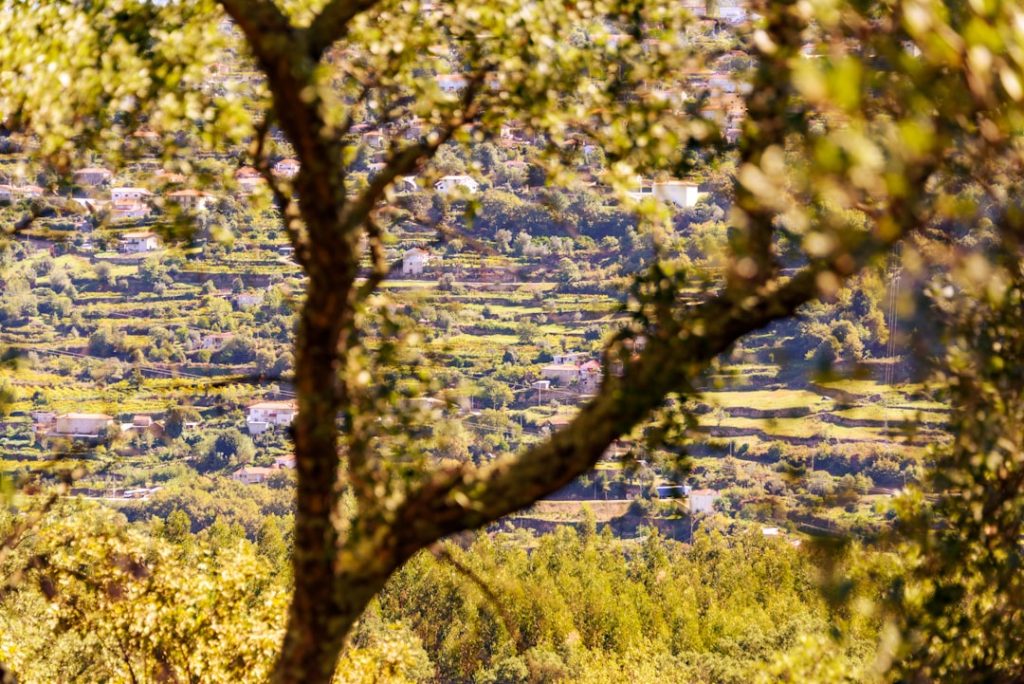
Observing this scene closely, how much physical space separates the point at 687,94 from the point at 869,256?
1631 millimetres

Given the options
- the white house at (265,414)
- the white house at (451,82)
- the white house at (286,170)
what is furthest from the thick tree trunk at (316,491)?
the white house at (265,414)

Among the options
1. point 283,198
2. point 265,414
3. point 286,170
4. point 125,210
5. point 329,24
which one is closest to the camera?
point 329,24

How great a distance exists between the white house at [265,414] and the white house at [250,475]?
5.49 ft

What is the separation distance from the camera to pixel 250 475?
55.1 metres

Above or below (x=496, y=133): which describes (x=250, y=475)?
below

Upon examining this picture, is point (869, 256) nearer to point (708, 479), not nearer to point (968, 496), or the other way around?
point (968, 496)

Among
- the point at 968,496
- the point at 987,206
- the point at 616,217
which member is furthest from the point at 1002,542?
the point at 616,217

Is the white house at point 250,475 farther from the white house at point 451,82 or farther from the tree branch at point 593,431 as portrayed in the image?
the tree branch at point 593,431

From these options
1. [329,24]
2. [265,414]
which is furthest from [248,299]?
[329,24]

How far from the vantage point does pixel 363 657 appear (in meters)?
7.80

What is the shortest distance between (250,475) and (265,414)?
19.1m

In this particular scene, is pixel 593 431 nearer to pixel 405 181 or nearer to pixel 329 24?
pixel 329 24

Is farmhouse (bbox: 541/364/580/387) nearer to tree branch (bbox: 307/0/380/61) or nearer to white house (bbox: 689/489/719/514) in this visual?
white house (bbox: 689/489/719/514)

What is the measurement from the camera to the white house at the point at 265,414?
27.3m
